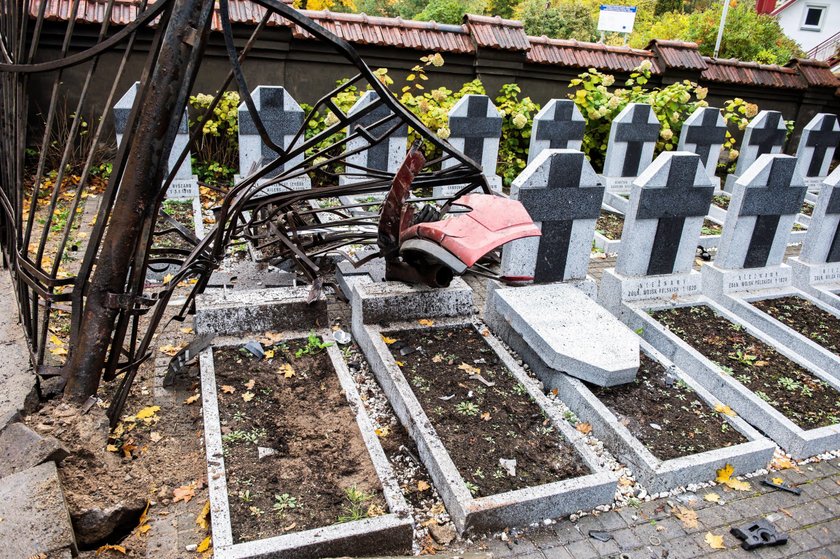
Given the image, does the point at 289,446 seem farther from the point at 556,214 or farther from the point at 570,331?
the point at 556,214

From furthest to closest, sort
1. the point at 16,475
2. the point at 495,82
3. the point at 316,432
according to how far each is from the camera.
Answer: the point at 495,82, the point at 316,432, the point at 16,475

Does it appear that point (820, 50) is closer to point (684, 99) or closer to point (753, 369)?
point (684, 99)

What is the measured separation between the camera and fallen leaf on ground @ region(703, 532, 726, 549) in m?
3.18

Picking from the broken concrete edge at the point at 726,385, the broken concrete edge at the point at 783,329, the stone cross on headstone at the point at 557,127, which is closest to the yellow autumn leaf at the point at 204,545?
the broken concrete edge at the point at 726,385

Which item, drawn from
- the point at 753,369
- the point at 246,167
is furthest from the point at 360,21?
the point at 753,369

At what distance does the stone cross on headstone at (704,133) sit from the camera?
8969 millimetres

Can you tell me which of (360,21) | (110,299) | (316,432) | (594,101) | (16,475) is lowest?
(316,432)

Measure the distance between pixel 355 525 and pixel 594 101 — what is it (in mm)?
8655

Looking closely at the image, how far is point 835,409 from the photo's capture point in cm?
419

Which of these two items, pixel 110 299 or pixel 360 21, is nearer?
pixel 110 299

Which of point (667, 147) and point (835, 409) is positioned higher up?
point (667, 147)

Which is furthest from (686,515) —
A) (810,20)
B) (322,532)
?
(810,20)

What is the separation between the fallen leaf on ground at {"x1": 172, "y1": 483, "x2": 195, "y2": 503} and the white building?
3124 centimetres

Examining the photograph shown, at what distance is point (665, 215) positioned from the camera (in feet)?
17.3
